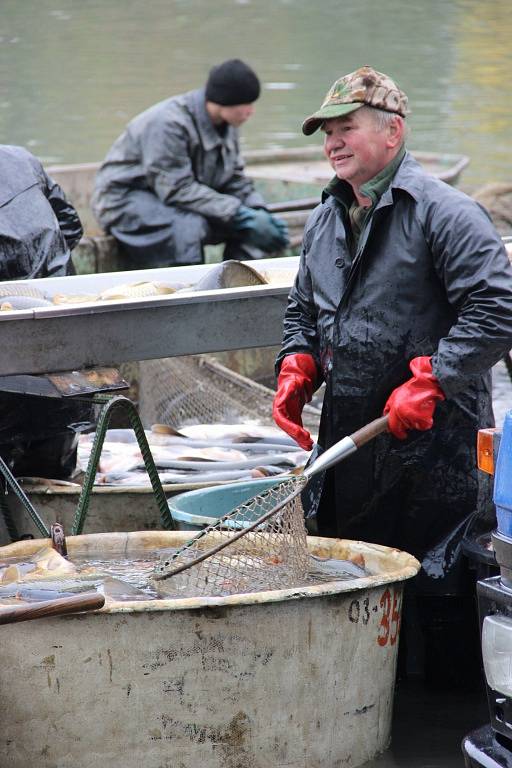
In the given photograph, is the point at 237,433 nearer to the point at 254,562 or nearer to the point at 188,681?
the point at 254,562

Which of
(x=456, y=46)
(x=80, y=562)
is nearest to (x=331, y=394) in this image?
(x=80, y=562)

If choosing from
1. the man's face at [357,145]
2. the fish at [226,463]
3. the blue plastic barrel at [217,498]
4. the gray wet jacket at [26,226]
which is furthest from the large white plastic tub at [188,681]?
the gray wet jacket at [26,226]

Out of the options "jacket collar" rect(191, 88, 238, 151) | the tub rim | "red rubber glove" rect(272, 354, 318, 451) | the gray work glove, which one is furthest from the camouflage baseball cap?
the gray work glove

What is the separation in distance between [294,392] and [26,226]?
1882 mm

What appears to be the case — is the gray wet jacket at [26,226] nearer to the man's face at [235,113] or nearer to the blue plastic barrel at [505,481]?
the blue plastic barrel at [505,481]

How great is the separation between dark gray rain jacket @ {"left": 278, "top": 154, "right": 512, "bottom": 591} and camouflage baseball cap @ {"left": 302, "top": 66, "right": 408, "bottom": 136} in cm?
23

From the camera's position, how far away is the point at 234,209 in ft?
32.2

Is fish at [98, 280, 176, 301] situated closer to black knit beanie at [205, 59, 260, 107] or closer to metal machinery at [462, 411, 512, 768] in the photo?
metal machinery at [462, 411, 512, 768]

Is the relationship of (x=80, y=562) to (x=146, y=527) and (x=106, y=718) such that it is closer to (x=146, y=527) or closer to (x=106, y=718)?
(x=106, y=718)

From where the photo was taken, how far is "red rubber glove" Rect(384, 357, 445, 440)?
3.94 metres

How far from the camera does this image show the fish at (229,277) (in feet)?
16.5

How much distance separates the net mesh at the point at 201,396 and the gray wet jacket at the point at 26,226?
1.55m

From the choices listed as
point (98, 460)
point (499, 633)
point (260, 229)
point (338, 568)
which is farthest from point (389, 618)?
point (260, 229)

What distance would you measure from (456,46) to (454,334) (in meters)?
29.2
